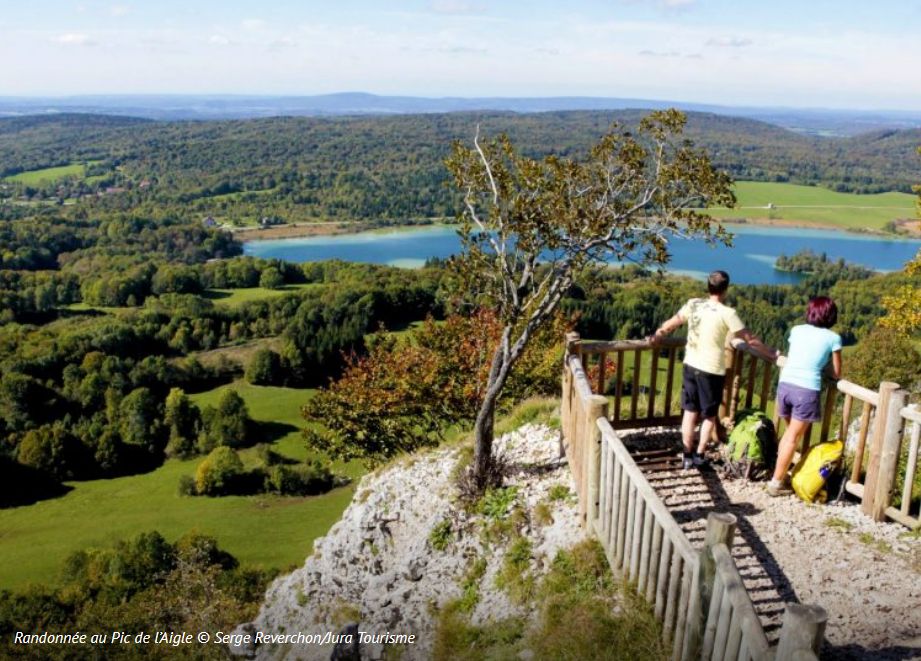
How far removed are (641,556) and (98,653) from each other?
1534 cm

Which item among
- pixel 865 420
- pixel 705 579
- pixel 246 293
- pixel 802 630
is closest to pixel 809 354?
pixel 865 420

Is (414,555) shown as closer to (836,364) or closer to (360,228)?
(836,364)

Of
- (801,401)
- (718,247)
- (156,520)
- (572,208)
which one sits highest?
(572,208)

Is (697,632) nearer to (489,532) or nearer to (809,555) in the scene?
(809,555)

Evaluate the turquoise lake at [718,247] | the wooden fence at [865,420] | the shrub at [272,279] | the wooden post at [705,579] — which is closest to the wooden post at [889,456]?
the wooden fence at [865,420]

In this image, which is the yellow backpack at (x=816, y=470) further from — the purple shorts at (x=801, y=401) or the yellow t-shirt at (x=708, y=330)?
the yellow t-shirt at (x=708, y=330)

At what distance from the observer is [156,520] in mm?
37625

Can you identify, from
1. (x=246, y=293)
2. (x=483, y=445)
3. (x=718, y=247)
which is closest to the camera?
(x=483, y=445)

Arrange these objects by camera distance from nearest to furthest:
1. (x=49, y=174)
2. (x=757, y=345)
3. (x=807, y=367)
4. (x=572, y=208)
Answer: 1. (x=807, y=367)
2. (x=757, y=345)
3. (x=572, y=208)
4. (x=49, y=174)

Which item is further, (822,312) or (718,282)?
(718,282)

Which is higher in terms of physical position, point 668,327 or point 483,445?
point 668,327

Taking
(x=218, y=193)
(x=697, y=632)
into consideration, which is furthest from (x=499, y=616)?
(x=218, y=193)

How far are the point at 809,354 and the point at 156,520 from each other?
125 ft

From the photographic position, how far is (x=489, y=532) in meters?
8.03
